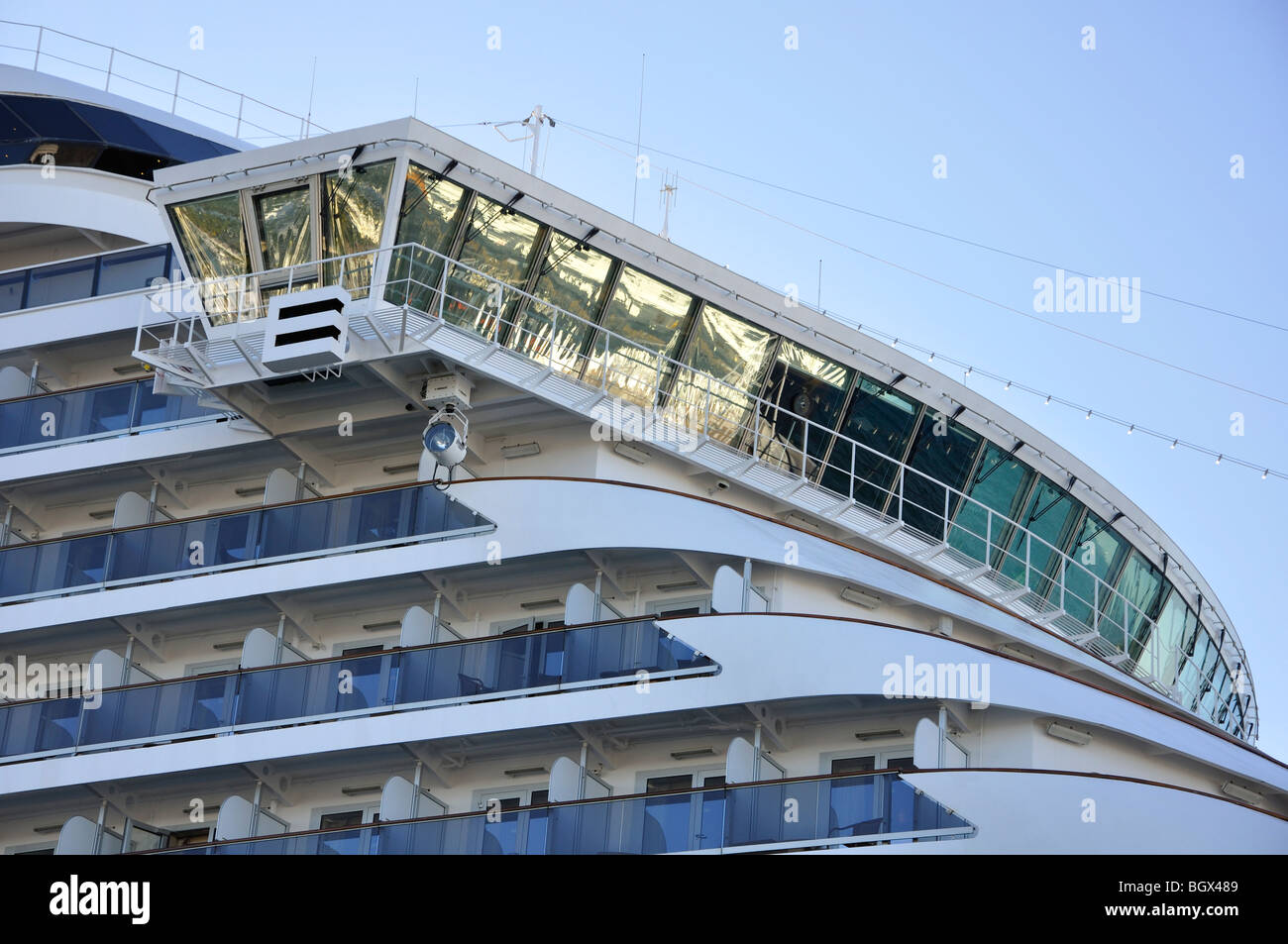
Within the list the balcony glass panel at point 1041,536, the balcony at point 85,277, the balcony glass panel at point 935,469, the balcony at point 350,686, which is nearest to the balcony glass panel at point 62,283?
the balcony at point 85,277

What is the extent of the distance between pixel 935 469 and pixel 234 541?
8283 mm

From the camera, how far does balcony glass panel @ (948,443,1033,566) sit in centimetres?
2448

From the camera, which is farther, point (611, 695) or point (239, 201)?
point (239, 201)

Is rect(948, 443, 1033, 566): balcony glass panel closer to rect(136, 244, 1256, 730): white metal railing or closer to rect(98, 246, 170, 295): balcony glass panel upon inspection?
rect(136, 244, 1256, 730): white metal railing

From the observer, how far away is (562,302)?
22578mm

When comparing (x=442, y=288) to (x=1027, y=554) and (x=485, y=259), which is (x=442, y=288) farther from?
(x=1027, y=554)

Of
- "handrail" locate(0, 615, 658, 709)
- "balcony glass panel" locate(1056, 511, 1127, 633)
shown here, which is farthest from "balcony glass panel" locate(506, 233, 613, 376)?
"balcony glass panel" locate(1056, 511, 1127, 633)

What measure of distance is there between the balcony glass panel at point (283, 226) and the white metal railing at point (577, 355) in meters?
0.21
